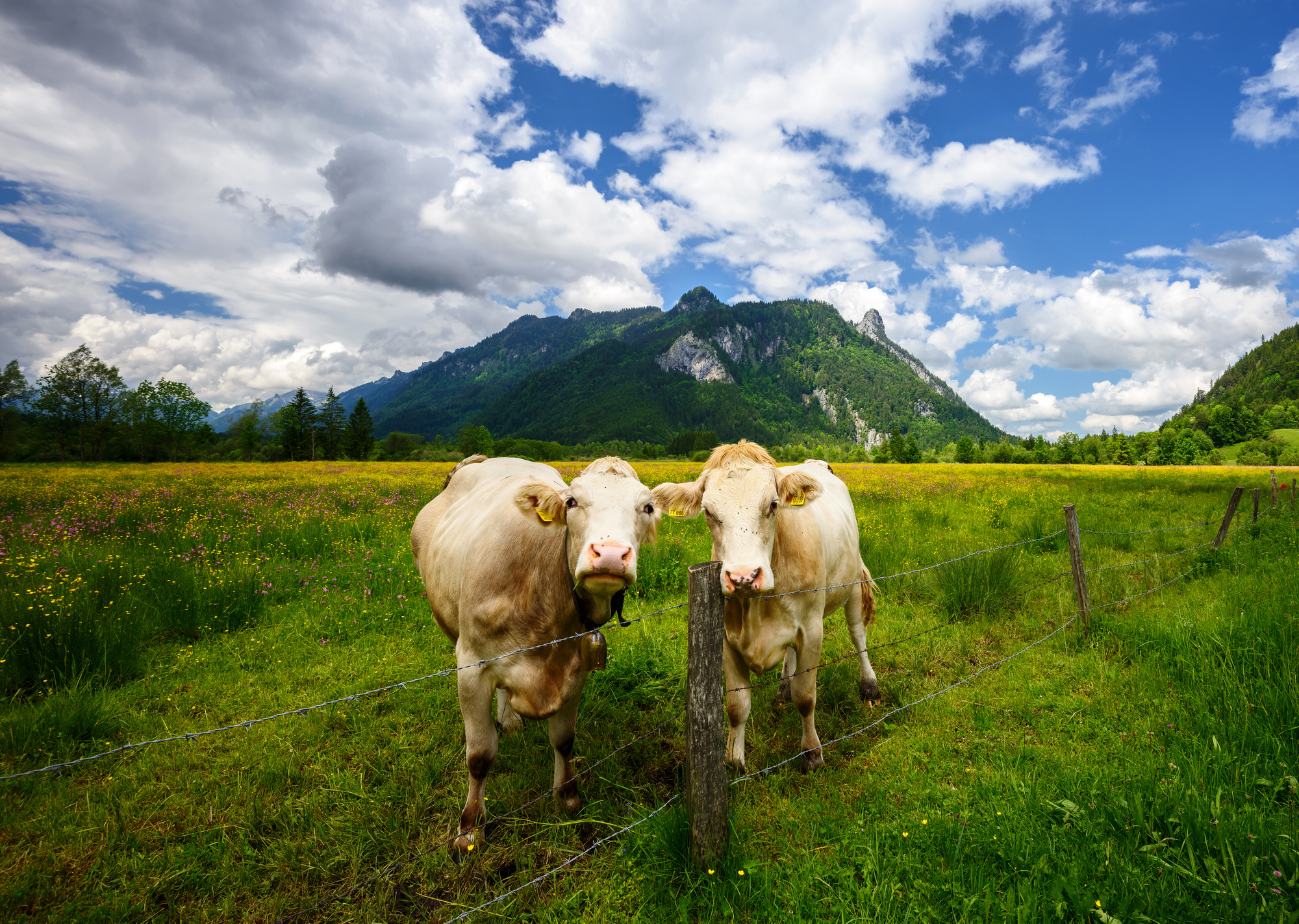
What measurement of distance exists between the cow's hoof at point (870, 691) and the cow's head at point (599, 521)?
3199mm

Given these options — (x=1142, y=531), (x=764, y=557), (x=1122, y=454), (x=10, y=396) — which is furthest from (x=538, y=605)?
(x=1122, y=454)

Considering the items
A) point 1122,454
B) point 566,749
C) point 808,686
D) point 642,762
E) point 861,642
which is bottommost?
point 642,762

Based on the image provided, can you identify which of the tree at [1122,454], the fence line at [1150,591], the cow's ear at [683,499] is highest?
the tree at [1122,454]

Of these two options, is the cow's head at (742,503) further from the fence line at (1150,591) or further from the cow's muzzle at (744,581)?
the fence line at (1150,591)

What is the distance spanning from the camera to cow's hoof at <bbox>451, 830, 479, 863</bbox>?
3135 millimetres

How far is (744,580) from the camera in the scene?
9.82ft

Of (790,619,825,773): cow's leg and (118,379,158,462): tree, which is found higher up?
(118,379,158,462): tree

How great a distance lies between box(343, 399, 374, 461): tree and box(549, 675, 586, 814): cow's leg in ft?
234

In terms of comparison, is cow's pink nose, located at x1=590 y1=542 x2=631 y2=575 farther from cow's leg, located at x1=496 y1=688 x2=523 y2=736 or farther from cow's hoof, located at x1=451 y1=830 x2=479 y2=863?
cow's leg, located at x1=496 y1=688 x2=523 y2=736

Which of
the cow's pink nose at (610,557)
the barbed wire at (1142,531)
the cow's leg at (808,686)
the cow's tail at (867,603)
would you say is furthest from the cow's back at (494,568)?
the barbed wire at (1142,531)

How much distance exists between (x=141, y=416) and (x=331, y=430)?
746 inches

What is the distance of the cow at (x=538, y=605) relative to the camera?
3150mm

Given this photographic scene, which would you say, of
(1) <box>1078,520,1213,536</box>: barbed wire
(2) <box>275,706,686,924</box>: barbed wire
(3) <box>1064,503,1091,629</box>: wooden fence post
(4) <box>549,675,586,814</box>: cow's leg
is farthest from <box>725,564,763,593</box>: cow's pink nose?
(1) <box>1078,520,1213,536</box>: barbed wire

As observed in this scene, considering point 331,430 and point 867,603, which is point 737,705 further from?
point 331,430
